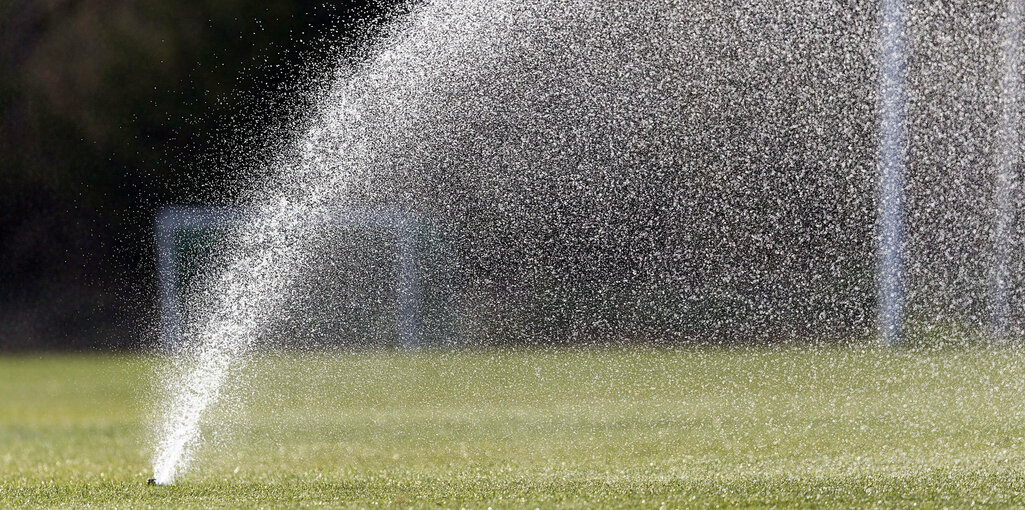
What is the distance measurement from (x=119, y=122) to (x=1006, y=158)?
8.81 meters

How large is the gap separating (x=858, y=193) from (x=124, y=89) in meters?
7.69

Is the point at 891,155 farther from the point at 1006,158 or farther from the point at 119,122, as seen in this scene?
the point at 119,122

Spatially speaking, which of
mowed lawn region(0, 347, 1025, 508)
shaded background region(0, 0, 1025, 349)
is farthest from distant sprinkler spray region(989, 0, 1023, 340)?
mowed lawn region(0, 347, 1025, 508)

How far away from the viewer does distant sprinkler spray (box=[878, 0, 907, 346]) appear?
9711 millimetres

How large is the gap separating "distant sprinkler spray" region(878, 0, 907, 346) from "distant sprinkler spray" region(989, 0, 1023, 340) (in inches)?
28.6

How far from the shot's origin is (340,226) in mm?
10555

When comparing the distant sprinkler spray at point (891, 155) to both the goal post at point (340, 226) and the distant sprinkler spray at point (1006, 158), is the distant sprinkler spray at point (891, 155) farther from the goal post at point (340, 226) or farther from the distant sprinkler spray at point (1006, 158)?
the goal post at point (340, 226)

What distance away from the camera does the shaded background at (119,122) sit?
12773mm

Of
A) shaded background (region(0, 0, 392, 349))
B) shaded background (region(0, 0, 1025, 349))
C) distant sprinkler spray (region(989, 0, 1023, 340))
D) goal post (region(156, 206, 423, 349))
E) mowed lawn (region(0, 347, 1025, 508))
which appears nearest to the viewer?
mowed lawn (region(0, 347, 1025, 508))

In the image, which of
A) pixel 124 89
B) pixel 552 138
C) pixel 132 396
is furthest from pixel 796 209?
pixel 124 89

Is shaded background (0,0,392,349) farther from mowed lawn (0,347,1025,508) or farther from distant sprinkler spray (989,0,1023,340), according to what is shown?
distant sprinkler spray (989,0,1023,340)

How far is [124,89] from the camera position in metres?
13.5

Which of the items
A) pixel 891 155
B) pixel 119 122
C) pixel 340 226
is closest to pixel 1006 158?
pixel 891 155

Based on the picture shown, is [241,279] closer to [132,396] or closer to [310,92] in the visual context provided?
[132,396]
